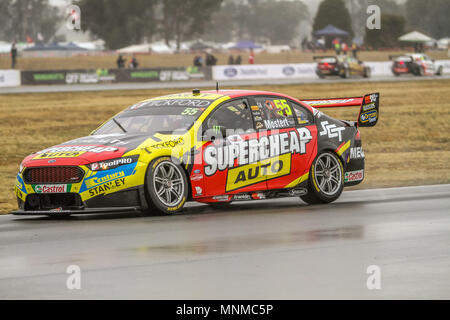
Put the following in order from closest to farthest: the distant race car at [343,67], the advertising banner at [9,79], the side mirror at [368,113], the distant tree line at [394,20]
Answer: the side mirror at [368,113] < the advertising banner at [9,79] < the distant race car at [343,67] < the distant tree line at [394,20]

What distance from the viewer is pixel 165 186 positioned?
11.1m

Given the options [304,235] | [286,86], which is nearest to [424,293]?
[304,235]

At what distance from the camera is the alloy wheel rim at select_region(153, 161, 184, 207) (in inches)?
433

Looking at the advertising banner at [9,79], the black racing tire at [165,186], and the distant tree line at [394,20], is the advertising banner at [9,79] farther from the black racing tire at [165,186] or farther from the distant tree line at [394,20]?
the black racing tire at [165,186]

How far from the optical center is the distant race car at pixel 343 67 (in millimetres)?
52781

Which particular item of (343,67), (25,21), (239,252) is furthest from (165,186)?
(25,21)

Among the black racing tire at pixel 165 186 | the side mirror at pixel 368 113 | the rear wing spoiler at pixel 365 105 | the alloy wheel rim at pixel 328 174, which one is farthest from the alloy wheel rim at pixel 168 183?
the side mirror at pixel 368 113

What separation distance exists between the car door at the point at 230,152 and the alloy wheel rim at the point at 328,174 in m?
0.91

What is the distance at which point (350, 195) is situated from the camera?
44.7 feet

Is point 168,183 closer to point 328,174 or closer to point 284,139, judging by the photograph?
point 284,139

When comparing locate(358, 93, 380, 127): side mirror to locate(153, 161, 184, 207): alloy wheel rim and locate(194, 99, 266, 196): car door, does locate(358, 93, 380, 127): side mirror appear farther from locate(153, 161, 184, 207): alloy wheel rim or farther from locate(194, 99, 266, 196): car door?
locate(153, 161, 184, 207): alloy wheel rim

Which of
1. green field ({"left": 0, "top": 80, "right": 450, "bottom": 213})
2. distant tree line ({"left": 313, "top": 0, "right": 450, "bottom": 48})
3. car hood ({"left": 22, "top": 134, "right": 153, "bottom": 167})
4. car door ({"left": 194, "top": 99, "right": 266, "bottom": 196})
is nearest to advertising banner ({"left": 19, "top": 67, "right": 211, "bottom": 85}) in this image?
green field ({"left": 0, "top": 80, "right": 450, "bottom": 213})

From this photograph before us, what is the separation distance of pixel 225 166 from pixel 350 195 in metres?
2.79

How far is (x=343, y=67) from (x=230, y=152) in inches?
1652
